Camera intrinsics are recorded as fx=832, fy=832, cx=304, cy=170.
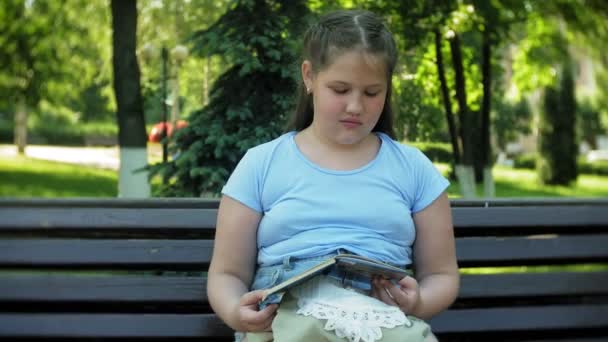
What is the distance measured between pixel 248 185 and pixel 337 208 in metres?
0.25

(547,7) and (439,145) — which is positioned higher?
(547,7)

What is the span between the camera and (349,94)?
2.15m

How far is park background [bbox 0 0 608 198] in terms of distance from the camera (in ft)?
12.1

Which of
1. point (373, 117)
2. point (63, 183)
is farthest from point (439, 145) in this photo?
point (63, 183)

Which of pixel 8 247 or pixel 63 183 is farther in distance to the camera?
pixel 63 183

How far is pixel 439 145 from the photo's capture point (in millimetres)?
3900

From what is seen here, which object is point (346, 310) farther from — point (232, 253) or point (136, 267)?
Answer: point (136, 267)

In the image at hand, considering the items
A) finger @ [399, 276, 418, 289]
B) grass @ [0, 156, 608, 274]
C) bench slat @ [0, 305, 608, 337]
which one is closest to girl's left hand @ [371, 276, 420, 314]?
finger @ [399, 276, 418, 289]

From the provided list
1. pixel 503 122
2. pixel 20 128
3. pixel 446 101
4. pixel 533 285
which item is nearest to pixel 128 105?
pixel 20 128

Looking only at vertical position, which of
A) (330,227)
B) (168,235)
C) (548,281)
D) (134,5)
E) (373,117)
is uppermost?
(134,5)

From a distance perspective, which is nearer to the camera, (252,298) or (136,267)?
(252,298)

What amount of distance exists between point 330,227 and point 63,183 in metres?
2.86

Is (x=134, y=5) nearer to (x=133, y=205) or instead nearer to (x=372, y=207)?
(x=133, y=205)

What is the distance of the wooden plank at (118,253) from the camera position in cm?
284
